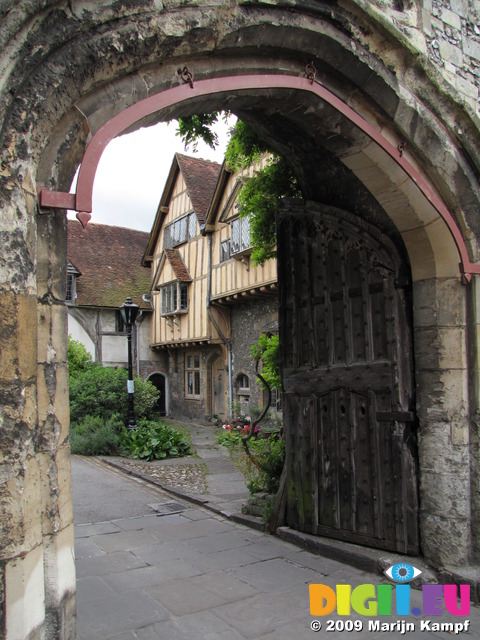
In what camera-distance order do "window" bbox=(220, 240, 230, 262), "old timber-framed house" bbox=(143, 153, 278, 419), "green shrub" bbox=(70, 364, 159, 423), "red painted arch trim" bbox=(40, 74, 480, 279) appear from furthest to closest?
"window" bbox=(220, 240, 230, 262)
"old timber-framed house" bbox=(143, 153, 278, 419)
"green shrub" bbox=(70, 364, 159, 423)
"red painted arch trim" bbox=(40, 74, 480, 279)

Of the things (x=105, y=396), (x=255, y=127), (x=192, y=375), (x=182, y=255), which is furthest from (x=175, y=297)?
(x=255, y=127)

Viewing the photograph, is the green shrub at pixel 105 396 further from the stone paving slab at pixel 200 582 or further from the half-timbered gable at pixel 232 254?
the stone paving slab at pixel 200 582

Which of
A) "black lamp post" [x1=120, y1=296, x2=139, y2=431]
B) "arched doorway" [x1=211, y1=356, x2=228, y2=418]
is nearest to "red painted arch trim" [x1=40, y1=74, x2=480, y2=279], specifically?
"black lamp post" [x1=120, y1=296, x2=139, y2=431]

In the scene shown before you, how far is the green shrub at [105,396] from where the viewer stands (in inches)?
511

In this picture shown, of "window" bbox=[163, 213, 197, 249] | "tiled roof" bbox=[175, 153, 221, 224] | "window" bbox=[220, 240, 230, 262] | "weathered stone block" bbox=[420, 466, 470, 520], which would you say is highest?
"tiled roof" bbox=[175, 153, 221, 224]

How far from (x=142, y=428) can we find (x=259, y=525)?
7.17m

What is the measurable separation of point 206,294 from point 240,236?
8.84 ft

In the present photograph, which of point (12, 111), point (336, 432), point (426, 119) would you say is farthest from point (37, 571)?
point (426, 119)

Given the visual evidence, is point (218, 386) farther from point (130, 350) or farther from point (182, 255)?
point (130, 350)

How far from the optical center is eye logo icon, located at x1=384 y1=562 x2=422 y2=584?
3.91m

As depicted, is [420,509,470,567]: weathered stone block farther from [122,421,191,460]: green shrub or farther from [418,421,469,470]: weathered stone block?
[122,421,191,460]: green shrub

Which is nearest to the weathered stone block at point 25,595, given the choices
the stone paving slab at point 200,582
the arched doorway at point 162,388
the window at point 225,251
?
the stone paving slab at point 200,582

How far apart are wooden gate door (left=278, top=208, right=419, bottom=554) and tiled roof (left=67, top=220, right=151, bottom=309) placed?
14.3m

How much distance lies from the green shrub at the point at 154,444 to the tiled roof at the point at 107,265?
7.90 metres
